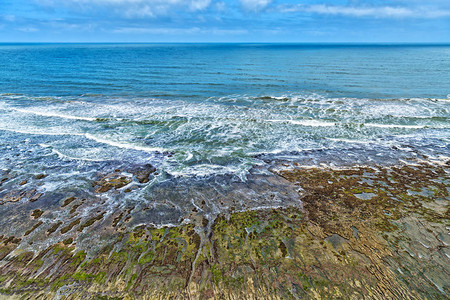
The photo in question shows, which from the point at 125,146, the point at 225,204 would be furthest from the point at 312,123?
the point at 125,146

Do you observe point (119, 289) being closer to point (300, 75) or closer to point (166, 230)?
point (166, 230)

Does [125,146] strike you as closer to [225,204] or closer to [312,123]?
[225,204]

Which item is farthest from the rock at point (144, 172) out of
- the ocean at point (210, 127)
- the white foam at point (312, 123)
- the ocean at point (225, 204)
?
the white foam at point (312, 123)

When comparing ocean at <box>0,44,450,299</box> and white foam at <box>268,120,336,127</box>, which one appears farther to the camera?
white foam at <box>268,120,336,127</box>

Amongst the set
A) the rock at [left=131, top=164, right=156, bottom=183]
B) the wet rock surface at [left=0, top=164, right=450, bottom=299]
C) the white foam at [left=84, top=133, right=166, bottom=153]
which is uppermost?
the wet rock surface at [left=0, top=164, right=450, bottom=299]

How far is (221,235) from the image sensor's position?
9.85m

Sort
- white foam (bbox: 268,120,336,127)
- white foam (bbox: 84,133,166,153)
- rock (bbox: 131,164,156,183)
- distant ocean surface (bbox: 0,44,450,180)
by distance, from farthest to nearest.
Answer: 1. white foam (bbox: 268,120,336,127)
2. white foam (bbox: 84,133,166,153)
3. distant ocean surface (bbox: 0,44,450,180)
4. rock (bbox: 131,164,156,183)

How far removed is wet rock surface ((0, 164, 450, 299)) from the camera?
7.69 m

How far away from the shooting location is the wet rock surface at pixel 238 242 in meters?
7.69

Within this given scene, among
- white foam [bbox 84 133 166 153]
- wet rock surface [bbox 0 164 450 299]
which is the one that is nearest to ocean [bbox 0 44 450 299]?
wet rock surface [bbox 0 164 450 299]

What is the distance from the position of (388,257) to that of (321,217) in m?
2.79

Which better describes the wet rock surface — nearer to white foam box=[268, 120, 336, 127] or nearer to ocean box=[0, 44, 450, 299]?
ocean box=[0, 44, 450, 299]

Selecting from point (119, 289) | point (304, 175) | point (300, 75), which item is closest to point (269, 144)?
point (304, 175)

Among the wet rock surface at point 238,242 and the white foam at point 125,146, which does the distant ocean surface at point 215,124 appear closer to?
the white foam at point 125,146
